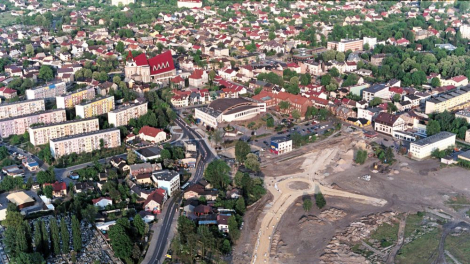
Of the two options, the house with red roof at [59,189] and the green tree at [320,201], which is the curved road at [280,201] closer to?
the green tree at [320,201]

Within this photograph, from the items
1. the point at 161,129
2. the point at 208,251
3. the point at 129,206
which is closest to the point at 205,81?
the point at 161,129

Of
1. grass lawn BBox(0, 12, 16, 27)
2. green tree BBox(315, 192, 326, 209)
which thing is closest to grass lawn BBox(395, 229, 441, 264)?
green tree BBox(315, 192, 326, 209)

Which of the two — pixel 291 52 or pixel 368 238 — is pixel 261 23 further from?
pixel 368 238

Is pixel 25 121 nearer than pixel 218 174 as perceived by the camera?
No

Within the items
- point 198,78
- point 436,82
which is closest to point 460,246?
point 436,82

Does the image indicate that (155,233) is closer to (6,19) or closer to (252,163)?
(252,163)
